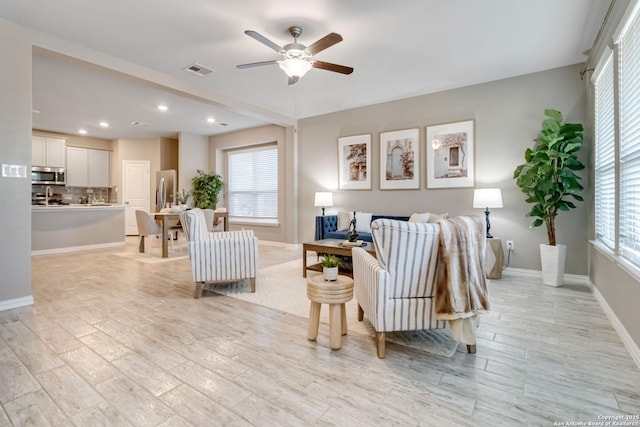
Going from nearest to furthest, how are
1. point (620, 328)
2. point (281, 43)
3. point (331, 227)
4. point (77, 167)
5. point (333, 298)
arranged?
point (333, 298) < point (620, 328) < point (281, 43) < point (331, 227) < point (77, 167)

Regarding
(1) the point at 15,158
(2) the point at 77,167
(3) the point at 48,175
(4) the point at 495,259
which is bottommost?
(4) the point at 495,259

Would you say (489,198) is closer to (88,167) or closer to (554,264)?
(554,264)

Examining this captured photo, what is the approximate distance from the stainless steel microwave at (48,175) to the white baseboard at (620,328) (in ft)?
35.0

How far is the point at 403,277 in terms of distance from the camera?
2.03 metres

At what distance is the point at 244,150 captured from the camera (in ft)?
25.9

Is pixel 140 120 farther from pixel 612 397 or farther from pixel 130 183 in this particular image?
pixel 612 397

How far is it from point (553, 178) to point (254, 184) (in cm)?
607

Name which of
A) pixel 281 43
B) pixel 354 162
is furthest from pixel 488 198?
pixel 281 43

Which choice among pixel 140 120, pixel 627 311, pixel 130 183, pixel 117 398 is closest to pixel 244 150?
pixel 140 120

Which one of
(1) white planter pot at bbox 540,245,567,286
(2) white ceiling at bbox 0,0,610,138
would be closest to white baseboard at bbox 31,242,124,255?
(2) white ceiling at bbox 0,0,610,138

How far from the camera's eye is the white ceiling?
2.82 m

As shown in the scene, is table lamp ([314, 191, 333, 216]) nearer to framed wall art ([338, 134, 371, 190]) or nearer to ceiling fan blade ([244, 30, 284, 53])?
framed wall art ([338, 134, 371, 190])

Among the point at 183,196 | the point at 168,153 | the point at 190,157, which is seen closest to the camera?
the point at 183,196

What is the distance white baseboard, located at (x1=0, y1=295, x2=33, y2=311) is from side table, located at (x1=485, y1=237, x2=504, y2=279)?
5.23 metres
